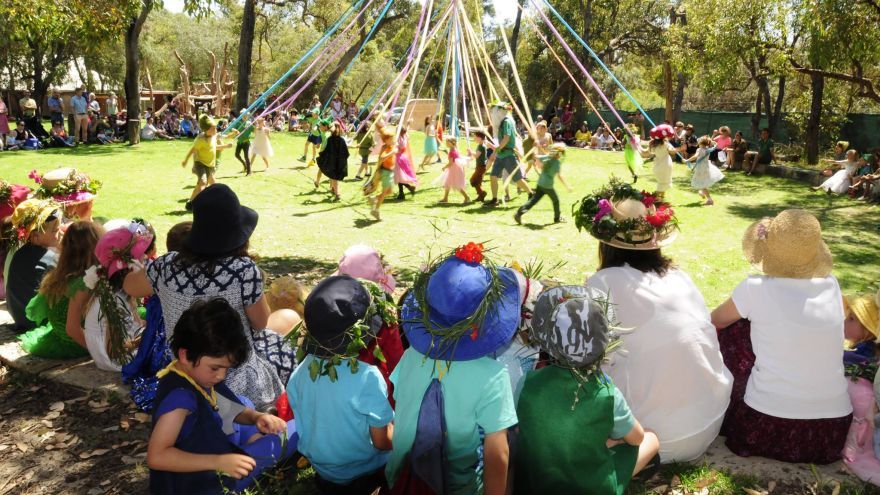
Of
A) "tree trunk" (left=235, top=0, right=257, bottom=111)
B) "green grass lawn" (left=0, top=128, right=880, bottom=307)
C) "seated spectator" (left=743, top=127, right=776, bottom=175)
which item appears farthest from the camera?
"tree trunk" (left=235, top=0, right=257, bottom=111)

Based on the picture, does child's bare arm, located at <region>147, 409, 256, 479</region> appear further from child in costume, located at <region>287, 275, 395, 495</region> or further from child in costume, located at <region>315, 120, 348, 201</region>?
child in costume, located at <region>315, 120, 348, 201</region>

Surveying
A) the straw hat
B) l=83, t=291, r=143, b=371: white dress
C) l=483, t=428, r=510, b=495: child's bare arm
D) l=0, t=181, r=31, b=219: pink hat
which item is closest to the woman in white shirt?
the straw hat

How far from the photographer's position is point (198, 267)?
3.29 metres

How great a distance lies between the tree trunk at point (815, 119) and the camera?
16.4m

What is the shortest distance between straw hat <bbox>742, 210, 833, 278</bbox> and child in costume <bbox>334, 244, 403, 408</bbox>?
1865mm

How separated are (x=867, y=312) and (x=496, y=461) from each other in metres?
2.40

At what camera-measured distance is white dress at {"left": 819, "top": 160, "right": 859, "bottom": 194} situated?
514 inches

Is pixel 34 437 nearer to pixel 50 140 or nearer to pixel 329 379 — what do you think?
pixel 329 379

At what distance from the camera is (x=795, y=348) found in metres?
3.09

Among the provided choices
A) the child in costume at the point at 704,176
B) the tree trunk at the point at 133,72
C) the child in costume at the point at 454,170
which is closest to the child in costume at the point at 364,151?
the child in costume at the point at 454,170

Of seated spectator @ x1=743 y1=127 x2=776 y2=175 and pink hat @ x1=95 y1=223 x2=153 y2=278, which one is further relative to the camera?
seated spectator @ x1=743 y1=127 x2=776 y2=175

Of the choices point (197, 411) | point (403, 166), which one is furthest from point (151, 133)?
point (197, 411)

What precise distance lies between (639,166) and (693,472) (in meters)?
12.7

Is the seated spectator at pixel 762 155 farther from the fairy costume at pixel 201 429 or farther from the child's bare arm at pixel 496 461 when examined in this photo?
the fairy costume at pixel 201 429
